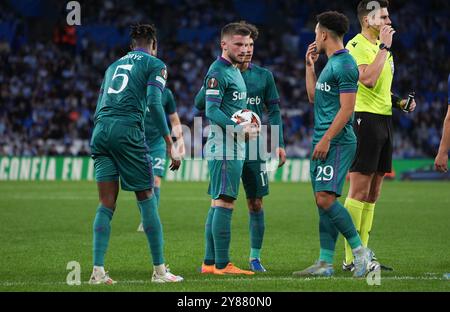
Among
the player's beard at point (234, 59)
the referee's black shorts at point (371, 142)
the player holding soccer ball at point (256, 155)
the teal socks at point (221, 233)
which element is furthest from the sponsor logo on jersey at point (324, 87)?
the teal socks at point (221, 233)

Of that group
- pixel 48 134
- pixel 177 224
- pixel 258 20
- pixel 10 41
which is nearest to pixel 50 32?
pixel 10 41

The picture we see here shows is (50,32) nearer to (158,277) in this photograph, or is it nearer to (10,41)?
(10,41)

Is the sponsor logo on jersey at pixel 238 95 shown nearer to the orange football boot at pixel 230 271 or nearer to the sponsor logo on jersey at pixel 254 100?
the sponsor logo on jersey at pixel 254 100

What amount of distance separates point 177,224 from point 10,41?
22.5 m

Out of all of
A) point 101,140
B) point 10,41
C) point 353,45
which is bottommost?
point 101,140

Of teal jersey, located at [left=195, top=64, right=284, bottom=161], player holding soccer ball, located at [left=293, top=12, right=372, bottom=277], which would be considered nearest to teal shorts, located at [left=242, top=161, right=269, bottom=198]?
teal jersey, located at [left=195, top=64, right=284, bottom=161]

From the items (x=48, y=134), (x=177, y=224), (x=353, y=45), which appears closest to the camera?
(x=353, y=45)

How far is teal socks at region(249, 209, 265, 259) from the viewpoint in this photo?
29.4ft

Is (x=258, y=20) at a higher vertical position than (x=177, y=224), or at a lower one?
higher

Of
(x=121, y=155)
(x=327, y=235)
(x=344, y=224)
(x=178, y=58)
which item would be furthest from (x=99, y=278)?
(x=178, y=58)

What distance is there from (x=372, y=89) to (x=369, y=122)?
1.17 ft

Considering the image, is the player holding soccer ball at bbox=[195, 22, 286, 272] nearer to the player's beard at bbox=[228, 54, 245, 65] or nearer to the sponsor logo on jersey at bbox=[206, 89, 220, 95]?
the player's beard at bbox=[228, 54, 245, 65]
